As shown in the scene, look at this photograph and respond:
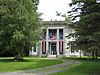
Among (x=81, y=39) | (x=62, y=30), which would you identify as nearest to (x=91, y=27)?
(x=81, y=39)

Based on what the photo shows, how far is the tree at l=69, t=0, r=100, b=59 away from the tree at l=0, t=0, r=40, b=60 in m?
16.1

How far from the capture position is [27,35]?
120ft

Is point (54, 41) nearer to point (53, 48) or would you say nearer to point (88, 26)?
point (53, 48)

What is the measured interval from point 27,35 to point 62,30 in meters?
31.1

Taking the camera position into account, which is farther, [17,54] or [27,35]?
[17,54]

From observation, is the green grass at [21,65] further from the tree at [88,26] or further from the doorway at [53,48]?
the doorway at [53,48]

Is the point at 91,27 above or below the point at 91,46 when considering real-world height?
above

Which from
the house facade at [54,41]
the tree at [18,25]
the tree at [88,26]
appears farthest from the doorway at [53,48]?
the tree at [88,26]

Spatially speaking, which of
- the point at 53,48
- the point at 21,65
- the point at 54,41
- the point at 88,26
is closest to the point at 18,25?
the point at 21,65

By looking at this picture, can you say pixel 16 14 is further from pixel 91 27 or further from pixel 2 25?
pixel 91 27

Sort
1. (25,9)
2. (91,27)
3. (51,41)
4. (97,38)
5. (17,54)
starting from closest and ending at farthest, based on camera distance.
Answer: (97,38), (91,27), (25,9), (17,54), (51,41)

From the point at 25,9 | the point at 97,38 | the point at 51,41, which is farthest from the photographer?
the point at 51,41

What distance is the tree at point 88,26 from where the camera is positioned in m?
17.8

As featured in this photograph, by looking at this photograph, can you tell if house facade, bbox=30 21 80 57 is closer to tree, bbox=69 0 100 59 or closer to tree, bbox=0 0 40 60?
tree, bbox=0 0 40 60
